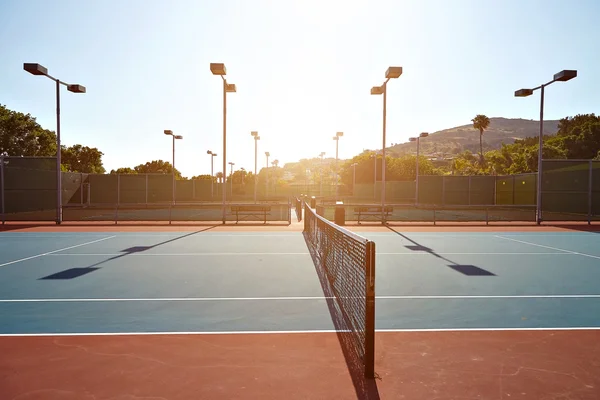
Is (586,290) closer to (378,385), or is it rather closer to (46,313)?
(378,385)

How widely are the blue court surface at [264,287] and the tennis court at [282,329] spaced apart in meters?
0.04

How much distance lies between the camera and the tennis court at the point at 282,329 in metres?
4.11

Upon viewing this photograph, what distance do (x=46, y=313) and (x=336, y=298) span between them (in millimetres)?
4490

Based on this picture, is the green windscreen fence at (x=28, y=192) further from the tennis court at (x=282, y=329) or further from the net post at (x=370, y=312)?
the net post at (x=370, y=312)

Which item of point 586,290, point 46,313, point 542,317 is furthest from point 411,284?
point 46,313

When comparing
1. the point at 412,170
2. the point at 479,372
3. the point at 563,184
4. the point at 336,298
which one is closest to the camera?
the point at 479,372

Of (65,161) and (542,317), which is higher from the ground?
(65,161)

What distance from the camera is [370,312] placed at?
4227 mm

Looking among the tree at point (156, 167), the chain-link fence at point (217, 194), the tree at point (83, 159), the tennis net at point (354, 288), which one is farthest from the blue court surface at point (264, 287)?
the tree at point (156, 167)

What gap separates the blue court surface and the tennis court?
43mm

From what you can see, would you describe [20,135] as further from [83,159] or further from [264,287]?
[264,287]

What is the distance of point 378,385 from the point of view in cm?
408

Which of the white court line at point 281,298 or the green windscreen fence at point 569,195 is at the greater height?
the green windscreen fence at point 569,195

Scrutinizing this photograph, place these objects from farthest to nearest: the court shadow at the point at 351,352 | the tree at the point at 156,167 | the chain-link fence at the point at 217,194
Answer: the tree at the point at 156,167, the chain-link fence at the point at 217,194, the court shadow at the point at 351,352
